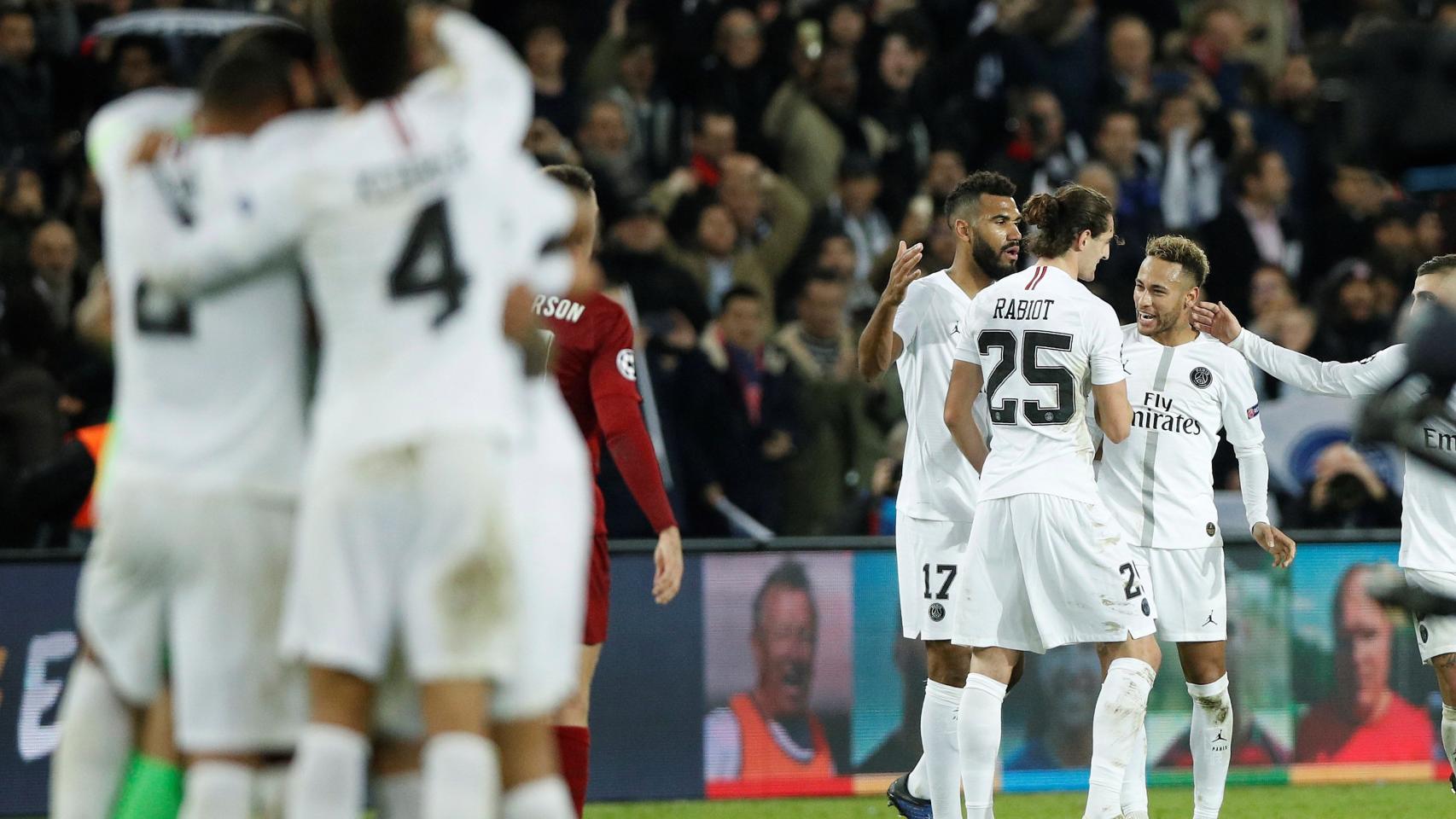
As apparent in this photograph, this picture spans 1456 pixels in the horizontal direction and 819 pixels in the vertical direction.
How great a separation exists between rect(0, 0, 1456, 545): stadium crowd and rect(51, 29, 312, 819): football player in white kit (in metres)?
4.59

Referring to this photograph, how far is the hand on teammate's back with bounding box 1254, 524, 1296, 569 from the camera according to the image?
8227 mm

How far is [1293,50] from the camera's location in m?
15.3

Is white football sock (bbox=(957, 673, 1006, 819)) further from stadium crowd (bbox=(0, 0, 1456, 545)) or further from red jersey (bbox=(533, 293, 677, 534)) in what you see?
stadium crowd (bbox=(0, 0, 1456, 545))

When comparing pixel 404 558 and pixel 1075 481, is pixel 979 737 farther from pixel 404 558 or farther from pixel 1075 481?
pixel 404 558

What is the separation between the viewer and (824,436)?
37.4 feet

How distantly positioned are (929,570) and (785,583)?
222 centimetres

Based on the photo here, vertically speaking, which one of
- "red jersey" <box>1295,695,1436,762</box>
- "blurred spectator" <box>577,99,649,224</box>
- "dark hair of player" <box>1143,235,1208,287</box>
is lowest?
"red jersey" <box>1295,695,1436,762</box>

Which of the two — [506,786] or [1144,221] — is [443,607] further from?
[1144,221]

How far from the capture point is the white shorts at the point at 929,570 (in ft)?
26.1

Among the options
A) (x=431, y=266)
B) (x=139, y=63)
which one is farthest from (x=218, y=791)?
(x=139, y=63)

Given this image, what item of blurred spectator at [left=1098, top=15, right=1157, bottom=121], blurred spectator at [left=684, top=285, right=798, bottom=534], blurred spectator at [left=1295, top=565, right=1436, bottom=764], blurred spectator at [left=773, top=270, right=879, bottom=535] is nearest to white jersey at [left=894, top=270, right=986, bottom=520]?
blurred spectator at [left=684, top=285, right=798, bottom=534]

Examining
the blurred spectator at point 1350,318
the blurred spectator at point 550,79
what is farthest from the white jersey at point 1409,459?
the blurred spectator at point 550,79

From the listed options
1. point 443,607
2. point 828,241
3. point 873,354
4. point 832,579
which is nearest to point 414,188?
point 443,607

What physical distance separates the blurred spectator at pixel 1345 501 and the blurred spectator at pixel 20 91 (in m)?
7.65
